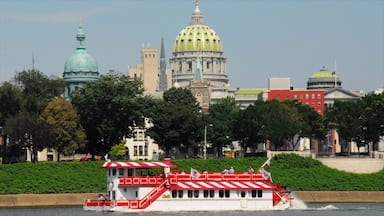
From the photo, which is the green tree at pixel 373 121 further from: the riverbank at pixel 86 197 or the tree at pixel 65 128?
the tree at pixel 65 128

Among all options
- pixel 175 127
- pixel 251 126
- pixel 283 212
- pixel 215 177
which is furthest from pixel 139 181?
pixel 251 126

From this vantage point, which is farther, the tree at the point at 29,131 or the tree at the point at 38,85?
the tree at the point at 38,85

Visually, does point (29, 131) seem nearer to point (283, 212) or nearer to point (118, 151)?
point (118, 151)

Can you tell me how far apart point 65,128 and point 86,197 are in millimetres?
26305

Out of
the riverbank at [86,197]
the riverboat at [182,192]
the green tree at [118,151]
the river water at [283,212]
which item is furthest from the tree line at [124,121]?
the riverboat at [182,192]

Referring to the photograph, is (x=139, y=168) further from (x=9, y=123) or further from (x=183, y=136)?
(x=183, y=136)

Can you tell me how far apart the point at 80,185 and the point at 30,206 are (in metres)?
6.78

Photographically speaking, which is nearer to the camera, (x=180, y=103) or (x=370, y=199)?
(x=370, y=199)

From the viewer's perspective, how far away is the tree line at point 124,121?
15800 centimetres

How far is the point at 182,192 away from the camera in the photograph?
376ft

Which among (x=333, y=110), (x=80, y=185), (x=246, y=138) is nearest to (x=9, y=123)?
(x=80, y=185)

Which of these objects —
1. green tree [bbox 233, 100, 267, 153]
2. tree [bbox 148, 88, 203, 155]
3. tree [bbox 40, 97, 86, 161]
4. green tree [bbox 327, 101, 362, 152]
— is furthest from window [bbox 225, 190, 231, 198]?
green tree [bbox 327, 101, 362, 152]

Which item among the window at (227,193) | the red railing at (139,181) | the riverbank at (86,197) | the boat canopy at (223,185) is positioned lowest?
the riverbank at (86,197)

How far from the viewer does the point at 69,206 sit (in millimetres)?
131500
